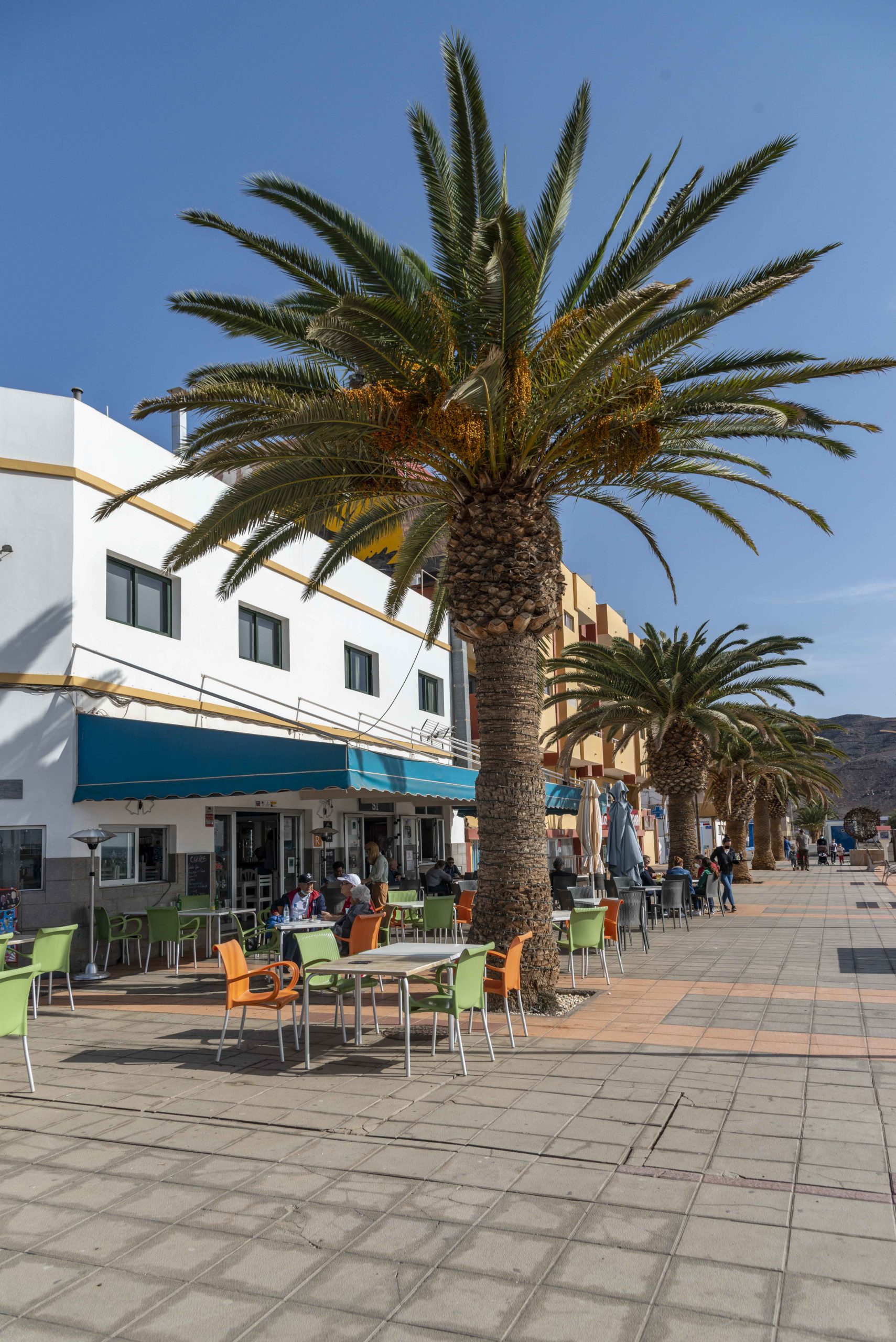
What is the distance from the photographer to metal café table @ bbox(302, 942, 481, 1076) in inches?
308

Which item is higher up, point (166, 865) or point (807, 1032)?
point (166, 865)

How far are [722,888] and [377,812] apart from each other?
8467 mm

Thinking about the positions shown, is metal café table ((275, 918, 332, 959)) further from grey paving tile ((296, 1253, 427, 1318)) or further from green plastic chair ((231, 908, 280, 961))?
grey paving tile ((296, 1253, 427, 1318))

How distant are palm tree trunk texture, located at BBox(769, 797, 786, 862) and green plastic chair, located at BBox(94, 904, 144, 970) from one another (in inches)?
1715

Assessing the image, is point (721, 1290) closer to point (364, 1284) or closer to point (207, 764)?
point (364, 1284)

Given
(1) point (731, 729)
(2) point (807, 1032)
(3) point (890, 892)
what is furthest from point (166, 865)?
(3) point (890, 892)

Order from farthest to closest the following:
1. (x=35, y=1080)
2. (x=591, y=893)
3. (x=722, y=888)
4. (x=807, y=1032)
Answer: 1. (x=722, y=888)
2. (x=591, y=893)
3. (x=807, y=1032)
4. (x=35, y=1080)

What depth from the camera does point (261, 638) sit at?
19.6 m

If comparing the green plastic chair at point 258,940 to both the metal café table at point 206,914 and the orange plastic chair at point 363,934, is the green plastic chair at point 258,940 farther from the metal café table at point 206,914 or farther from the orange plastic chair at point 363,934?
the orange plastic chair at point 363,934

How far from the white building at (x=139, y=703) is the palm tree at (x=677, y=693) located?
811 cm

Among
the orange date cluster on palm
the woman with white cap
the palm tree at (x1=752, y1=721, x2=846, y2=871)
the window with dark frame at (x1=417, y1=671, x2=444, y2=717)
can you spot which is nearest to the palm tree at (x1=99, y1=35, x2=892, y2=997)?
the orange date cluster on palm

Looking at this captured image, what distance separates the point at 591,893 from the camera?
17.0 meters

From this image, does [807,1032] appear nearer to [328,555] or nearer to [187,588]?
[328,555]

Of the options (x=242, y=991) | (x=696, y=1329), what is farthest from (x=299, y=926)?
(x=696, y=1329)
